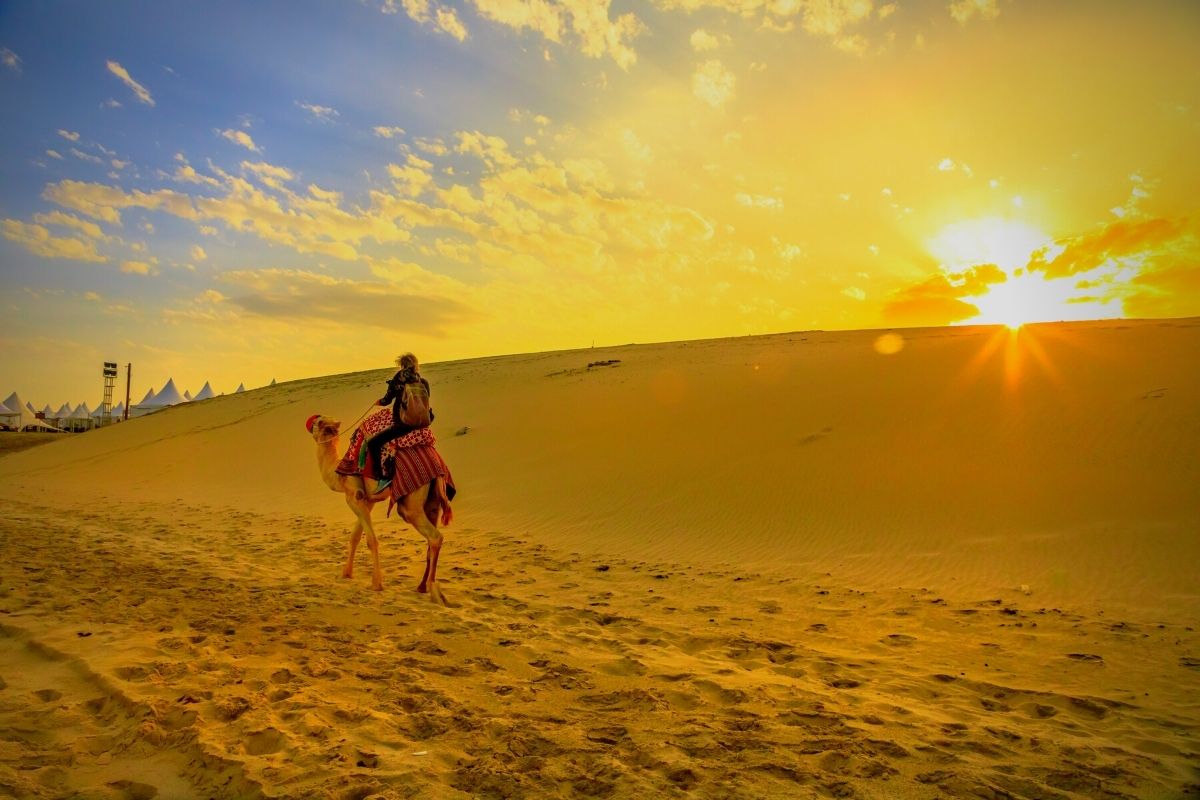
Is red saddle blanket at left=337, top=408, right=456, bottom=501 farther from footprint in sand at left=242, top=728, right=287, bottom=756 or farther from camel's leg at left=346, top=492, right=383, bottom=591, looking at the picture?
footprint in sand at left=242, top=728, right=287, bottom=756

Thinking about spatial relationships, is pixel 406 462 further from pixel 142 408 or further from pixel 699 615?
pixel 142 408

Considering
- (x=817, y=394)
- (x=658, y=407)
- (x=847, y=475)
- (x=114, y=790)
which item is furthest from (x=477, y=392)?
(x=114, y=790)

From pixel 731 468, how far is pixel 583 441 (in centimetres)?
503

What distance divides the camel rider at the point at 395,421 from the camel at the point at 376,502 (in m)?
0.27

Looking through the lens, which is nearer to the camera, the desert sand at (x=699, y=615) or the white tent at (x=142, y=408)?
the desert sand at (x=699, y=615)

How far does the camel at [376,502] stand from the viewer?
295 inches

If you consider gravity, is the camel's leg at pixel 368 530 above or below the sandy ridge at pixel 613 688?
above

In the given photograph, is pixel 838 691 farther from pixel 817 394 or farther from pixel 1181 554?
pixel 817 394

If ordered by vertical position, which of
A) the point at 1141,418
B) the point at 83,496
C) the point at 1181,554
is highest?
the point at 1141,418

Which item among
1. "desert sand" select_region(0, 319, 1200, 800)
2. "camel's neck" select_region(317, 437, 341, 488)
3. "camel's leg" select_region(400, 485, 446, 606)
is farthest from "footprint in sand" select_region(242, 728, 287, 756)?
"camel's neck" select_region(317, 437, 341, 488)

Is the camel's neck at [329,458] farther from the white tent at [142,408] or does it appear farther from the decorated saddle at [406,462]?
the white tent at [142,408]

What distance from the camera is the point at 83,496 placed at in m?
18.0

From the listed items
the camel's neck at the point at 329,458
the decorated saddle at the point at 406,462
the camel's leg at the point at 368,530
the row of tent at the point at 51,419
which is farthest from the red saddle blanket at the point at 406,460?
the row of tent at the point at 51,419

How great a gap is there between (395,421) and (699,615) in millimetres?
4046
